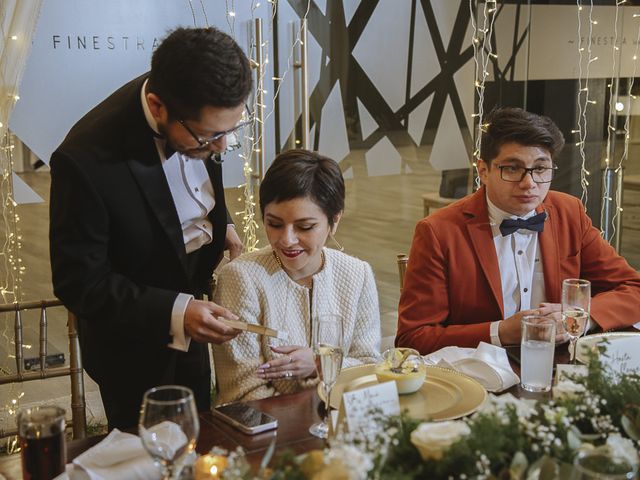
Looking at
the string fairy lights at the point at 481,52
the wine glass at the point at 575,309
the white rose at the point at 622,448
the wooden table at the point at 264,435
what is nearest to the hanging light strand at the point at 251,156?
the string fairy lights at the point at 481,52

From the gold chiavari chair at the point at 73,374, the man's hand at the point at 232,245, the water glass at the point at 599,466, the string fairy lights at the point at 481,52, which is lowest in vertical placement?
the gold chiavari chair at the point at 73,374

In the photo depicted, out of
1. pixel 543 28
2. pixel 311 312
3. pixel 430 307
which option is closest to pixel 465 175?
pixel 543 28

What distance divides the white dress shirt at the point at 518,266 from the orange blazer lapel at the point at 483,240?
25 millimetres

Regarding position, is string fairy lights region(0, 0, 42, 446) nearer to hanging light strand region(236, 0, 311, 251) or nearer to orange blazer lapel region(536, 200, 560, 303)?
hanging light strand region(236, 0, 311, 251)

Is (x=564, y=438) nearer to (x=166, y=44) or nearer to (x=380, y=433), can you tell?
(x=380, y=433)

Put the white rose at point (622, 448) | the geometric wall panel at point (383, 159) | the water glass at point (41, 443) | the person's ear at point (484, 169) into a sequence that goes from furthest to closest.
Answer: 1. the geometric wall panel at point (383, 159)
2. the person's ear at point (484, 169)
3. the water glass at point (41, 443)
4. the white rose at point (622, 448)

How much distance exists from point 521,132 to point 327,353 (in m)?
1.17

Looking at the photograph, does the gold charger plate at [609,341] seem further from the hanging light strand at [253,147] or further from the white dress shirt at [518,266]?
the hanging light strand at [253,147]

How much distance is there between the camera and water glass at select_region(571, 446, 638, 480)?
3.51 feet

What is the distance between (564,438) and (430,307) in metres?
1.21

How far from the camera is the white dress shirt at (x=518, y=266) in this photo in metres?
2.58

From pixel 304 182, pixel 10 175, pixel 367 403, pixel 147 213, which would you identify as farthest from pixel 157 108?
pixel 10 175

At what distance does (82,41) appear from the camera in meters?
3.69

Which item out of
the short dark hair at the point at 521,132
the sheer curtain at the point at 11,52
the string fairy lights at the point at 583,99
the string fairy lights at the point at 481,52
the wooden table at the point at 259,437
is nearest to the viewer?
the wooden table at the point at 259,437
